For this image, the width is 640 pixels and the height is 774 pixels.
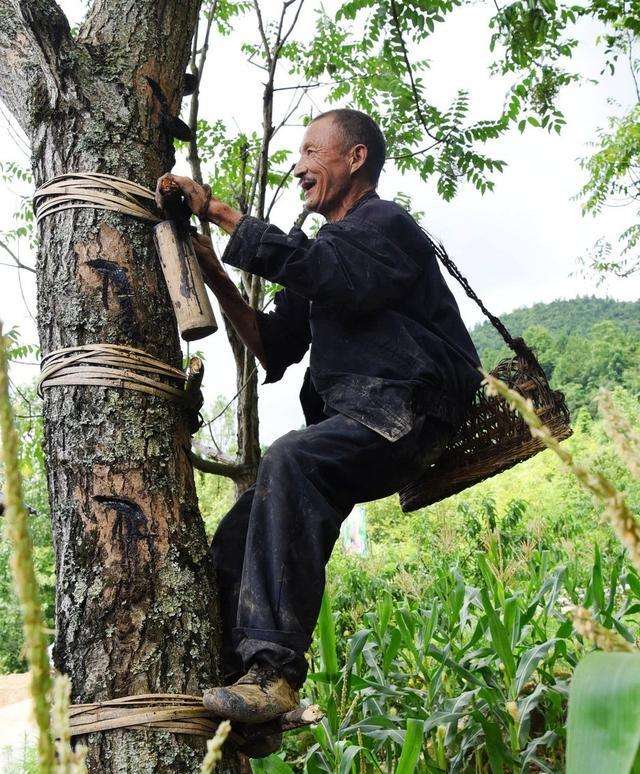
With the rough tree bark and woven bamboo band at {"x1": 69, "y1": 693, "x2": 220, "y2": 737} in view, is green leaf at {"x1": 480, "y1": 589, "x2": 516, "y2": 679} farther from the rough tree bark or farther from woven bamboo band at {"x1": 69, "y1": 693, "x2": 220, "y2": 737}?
woven bamboo band at {"x1": 69, "y1": 693, "x2": 220, "y2": 737}

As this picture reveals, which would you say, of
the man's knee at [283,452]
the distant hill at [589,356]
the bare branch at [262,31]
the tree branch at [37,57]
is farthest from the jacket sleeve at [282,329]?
the distant hill at [589,356]

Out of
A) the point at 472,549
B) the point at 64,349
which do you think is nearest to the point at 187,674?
the point at 64,349

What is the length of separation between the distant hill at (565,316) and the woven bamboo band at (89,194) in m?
34.3

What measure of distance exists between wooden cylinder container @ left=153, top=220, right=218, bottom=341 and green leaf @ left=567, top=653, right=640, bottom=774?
164cm

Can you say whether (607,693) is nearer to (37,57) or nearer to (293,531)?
(293,531)

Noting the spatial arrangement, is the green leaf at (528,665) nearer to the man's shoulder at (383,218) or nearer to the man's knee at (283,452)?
the man's knee at (283,452)

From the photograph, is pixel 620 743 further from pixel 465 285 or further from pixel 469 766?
pixel 469 766

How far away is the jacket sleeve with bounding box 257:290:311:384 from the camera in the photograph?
9.71 ft

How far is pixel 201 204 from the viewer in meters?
2.30

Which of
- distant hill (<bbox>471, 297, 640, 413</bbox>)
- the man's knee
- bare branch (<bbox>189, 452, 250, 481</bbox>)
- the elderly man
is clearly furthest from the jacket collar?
distant hill (<bbox>471, 297, 640, 413</bbox>)

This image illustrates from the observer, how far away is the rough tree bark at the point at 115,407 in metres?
1.82

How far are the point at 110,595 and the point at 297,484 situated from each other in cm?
56

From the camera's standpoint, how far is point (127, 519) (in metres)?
1.94

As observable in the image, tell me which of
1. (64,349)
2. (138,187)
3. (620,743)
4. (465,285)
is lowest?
(620,743)
